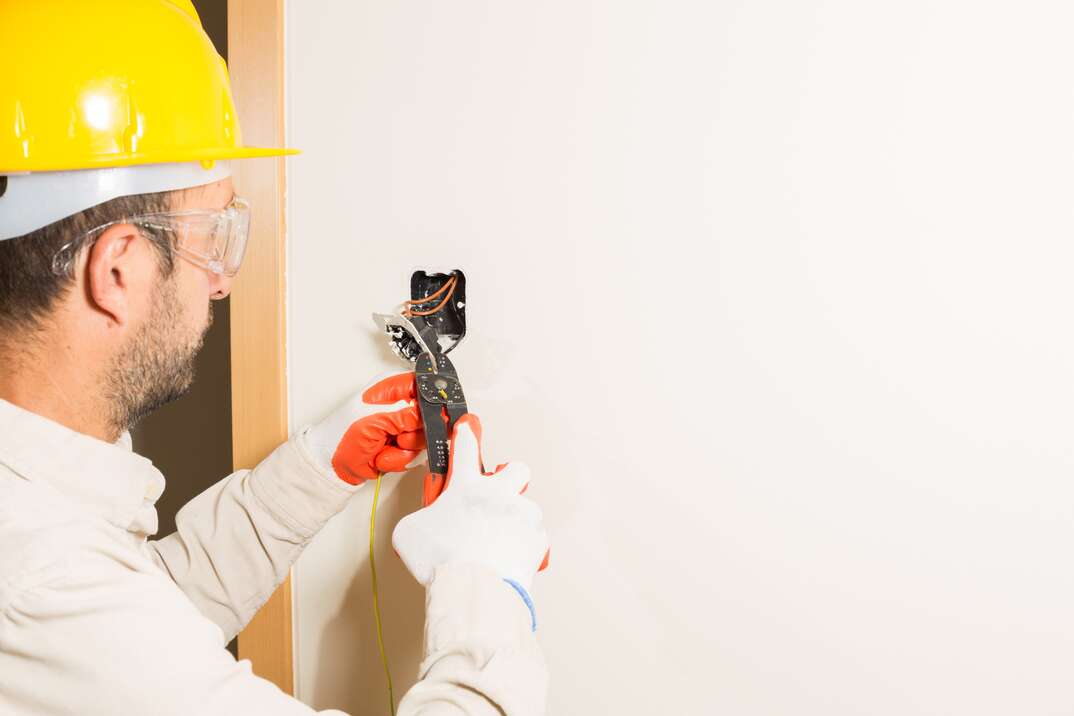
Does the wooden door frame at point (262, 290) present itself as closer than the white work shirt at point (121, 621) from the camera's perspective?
No

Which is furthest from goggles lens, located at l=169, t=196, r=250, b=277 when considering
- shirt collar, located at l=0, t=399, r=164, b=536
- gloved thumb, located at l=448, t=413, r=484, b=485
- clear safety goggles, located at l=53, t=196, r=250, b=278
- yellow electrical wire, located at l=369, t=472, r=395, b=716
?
yellow electrical wire, located at l=369, t=472, r=395, b=716

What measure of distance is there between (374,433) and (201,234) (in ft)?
1.10

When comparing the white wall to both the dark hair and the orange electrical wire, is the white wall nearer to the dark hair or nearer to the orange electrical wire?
the orange electrical wire

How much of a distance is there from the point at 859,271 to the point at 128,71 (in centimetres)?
78

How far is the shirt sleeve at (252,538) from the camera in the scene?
108 centimetres

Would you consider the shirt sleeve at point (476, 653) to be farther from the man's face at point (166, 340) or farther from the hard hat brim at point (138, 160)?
the hard hat brim at point (138, 160)

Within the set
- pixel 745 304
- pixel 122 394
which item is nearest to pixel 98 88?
pixel 122 394

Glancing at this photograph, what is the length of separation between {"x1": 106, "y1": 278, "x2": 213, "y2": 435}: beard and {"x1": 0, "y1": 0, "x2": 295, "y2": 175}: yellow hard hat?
14 cm

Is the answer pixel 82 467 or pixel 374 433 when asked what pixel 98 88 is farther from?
pixel 374 433

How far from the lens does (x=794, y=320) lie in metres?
0.96

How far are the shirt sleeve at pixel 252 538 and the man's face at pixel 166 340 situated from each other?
0.80 ft

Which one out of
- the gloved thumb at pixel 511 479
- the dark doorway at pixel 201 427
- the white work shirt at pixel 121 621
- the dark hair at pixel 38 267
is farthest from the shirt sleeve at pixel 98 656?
the dark doorway at pixel 201 427

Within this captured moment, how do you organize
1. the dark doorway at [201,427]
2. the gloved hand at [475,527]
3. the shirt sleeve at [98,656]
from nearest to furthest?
the shirt sleeve at [98,656] < the gloved hand at [475,527] < the dark doorway at [201,427]

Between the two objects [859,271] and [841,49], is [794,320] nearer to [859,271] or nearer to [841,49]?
[859,271]
